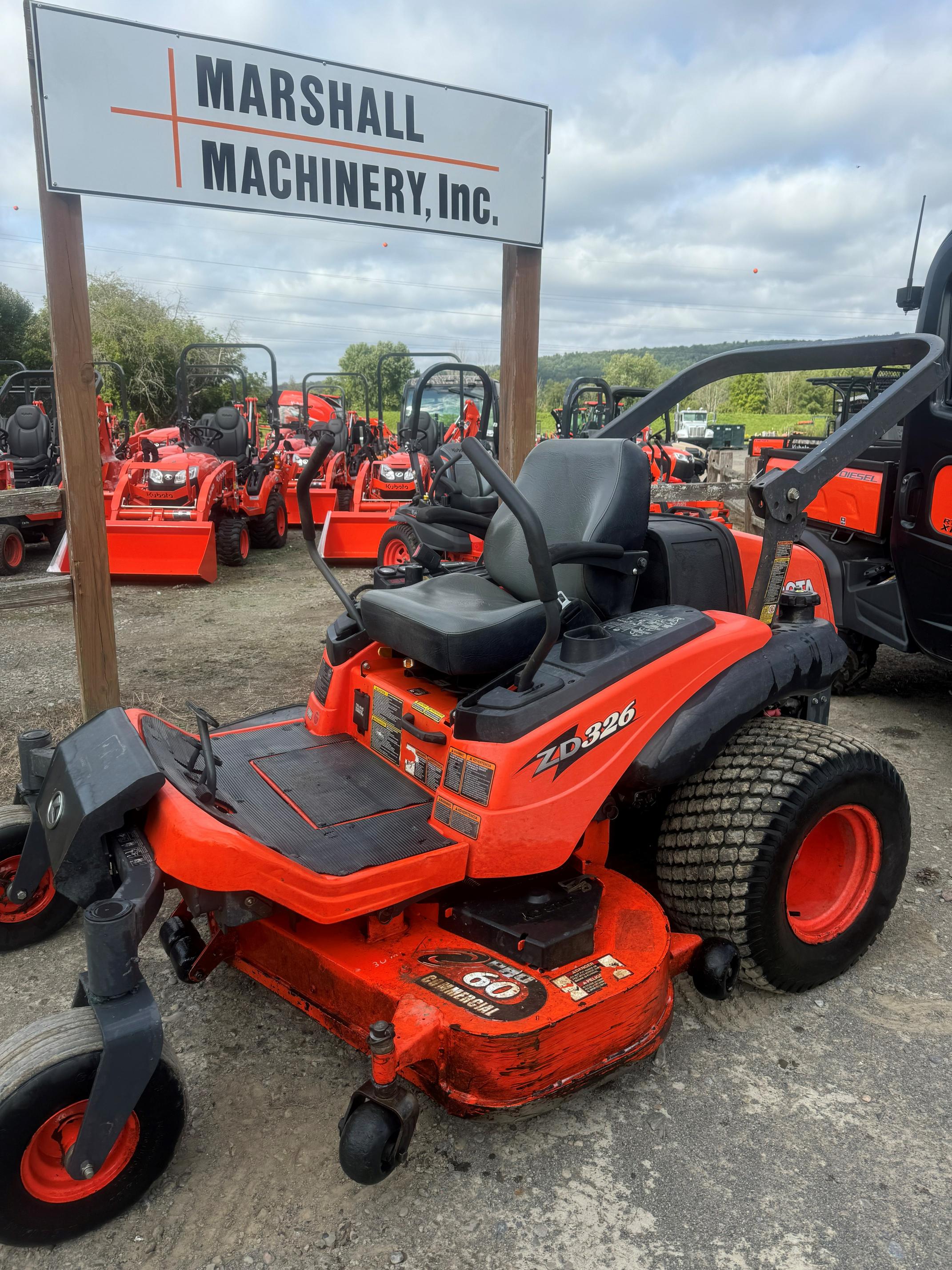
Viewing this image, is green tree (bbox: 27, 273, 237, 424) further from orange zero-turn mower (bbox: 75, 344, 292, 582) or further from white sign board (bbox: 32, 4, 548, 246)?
white sign board (bbox: 32, 4, 548, 246)

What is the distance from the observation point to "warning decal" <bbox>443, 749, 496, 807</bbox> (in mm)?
2102

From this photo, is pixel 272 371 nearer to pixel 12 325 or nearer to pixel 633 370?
pixel 12 325

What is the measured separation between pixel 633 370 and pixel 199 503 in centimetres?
6291

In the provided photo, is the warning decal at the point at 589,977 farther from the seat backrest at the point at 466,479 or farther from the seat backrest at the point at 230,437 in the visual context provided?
the seat backrest at the point at 230,437

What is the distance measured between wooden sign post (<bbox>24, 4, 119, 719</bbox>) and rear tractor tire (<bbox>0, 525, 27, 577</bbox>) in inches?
186

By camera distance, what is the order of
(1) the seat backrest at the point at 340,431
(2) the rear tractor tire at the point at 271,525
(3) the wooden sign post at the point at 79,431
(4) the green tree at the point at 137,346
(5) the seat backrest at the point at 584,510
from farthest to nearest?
(4) the green tree at the point at 137,346, (1) the seat backrest at the point at 340,431, (2) the rear tractor tire at the point at 271,525, (3) the wooden sign post at the point at 79,431, (5) the seat backrest at the point at 584,510

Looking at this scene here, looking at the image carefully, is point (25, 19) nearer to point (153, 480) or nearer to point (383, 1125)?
point (383, 1125)

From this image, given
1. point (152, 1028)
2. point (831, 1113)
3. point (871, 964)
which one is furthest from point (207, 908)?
point (871, 964)

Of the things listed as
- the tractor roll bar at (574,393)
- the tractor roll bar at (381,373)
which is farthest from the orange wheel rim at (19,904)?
the tractor roll bar at (574,393)

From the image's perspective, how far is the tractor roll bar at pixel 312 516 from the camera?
8.05 ft

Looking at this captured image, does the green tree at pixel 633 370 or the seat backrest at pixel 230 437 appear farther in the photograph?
the green tree at pixel 633 370

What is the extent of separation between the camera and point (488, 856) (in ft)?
6.90

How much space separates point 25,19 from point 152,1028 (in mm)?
3108

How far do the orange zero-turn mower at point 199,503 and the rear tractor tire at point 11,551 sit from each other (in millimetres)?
731
